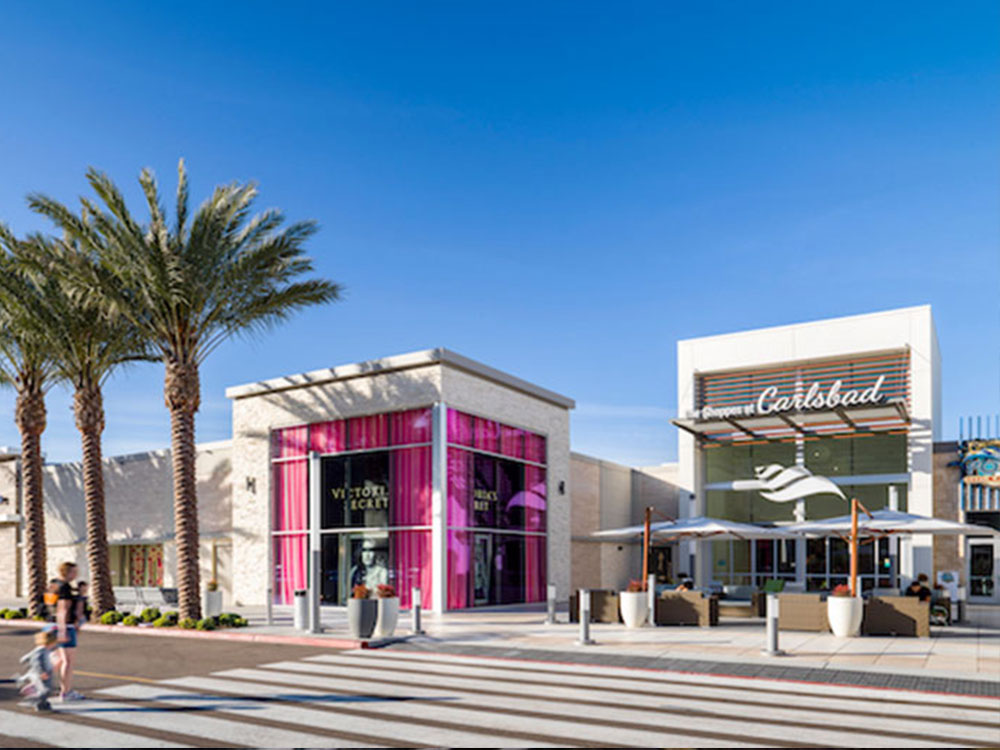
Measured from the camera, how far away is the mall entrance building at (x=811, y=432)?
32875mm

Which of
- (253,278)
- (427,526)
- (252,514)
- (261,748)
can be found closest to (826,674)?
(261,748)

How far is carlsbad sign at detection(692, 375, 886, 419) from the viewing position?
32156 millimetres

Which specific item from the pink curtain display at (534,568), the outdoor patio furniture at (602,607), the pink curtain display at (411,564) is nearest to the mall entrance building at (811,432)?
the pink curtain display at (534,568)

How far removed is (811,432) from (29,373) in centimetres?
2797

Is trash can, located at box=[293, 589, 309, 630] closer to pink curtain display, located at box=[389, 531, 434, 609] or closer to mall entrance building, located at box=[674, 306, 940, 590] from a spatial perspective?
pink curtain display, located at box=[389, 531, 434, 609]

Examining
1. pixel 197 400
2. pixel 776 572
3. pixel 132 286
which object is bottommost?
pixel 776 572

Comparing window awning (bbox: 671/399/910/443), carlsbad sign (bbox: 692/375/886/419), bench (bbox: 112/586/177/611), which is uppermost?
carlsbad sign (bbox: 692/375/886/419)

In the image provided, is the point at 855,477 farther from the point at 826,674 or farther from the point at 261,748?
the point at 261,748

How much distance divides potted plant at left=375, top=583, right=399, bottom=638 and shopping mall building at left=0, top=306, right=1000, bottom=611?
3248mm

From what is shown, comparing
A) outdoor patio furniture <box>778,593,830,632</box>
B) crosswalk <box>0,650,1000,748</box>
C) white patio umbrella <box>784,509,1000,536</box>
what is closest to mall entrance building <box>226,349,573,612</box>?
outdoor patio furniture <box>778,593,830,632</box>

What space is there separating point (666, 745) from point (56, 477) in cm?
3953

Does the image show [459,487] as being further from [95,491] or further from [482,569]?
[95,491]

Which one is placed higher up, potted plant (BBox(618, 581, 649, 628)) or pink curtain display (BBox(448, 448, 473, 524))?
pink curtain display (BBox(448, 448, 473, 524))

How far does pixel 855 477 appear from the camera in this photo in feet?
112
